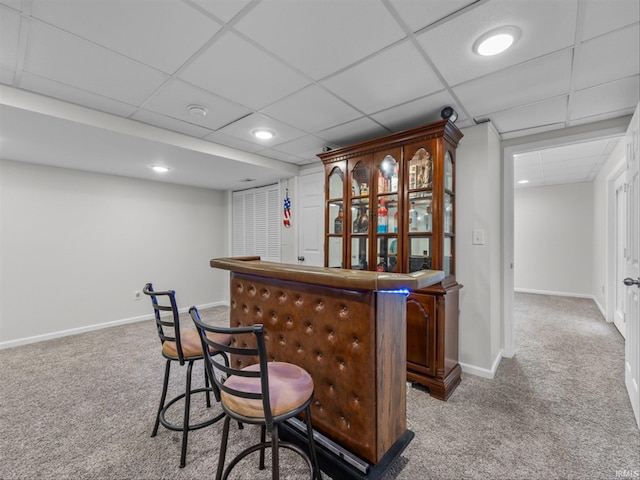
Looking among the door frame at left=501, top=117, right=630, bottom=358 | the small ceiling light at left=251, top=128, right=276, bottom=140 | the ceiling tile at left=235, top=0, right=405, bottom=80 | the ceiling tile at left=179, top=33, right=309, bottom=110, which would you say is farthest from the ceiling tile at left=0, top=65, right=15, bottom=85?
the door frame at left=501, top=117, right=630, bottom=358

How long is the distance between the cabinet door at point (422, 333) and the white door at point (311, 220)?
175cm

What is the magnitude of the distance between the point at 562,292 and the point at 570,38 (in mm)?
6659

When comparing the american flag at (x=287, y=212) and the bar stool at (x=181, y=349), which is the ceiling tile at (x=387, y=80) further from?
the american flag at (x=287, y=212)

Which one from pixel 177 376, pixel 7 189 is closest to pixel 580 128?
pixel 177 376

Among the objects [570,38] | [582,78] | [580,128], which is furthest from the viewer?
[580,128]

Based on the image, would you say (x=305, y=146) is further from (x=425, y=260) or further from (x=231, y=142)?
Answer: (x=425, y=260)

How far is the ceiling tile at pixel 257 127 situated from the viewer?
2745mm

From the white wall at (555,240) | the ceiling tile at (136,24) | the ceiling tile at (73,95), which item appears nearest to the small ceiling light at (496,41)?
the ceiling tile at (136,24)

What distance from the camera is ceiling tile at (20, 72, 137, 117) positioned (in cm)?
203

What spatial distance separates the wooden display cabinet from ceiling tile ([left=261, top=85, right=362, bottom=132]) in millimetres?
440

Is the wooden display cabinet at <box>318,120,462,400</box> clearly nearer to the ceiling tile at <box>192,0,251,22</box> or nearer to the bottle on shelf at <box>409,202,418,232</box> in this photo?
the bottle on shelf at <box>409,202,418,232</box>

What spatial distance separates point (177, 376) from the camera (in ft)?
9.19

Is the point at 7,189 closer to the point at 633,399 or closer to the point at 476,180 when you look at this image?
the point at 476,180

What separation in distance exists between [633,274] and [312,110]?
2803 millimetres
